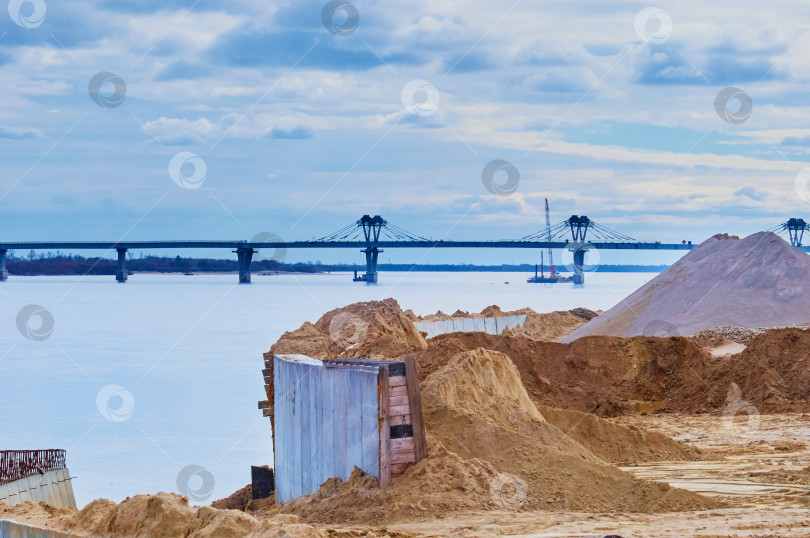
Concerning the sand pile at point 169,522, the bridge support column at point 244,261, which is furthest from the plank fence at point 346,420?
the bridge support column at point 244,261

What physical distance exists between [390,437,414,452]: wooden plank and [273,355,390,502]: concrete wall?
17 centimetres

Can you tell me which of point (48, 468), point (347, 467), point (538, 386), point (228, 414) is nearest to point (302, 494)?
point (347, 467)

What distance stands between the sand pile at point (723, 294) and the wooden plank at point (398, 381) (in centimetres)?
2485

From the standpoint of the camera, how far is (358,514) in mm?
10328

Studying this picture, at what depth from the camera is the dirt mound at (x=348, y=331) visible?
2705cm

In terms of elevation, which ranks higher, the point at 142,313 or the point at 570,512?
the point at 142,313

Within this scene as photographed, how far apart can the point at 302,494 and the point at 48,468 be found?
1128 centimetres

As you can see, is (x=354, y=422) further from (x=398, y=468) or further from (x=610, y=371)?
(x=610, y=371)

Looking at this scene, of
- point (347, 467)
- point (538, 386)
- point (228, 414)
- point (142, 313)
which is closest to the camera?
point (347, 467)

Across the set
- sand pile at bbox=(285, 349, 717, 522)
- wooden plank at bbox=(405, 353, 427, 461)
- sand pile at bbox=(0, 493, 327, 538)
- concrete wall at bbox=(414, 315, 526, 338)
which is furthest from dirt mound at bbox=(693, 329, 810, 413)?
concrete wall at bbox=(414, 315, 526, 338)

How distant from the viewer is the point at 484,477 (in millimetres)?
10414

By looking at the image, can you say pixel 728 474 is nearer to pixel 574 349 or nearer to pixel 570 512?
pixel 570 512

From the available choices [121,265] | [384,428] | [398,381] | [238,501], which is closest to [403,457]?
[384,428]

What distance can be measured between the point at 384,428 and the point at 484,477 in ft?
3.89
